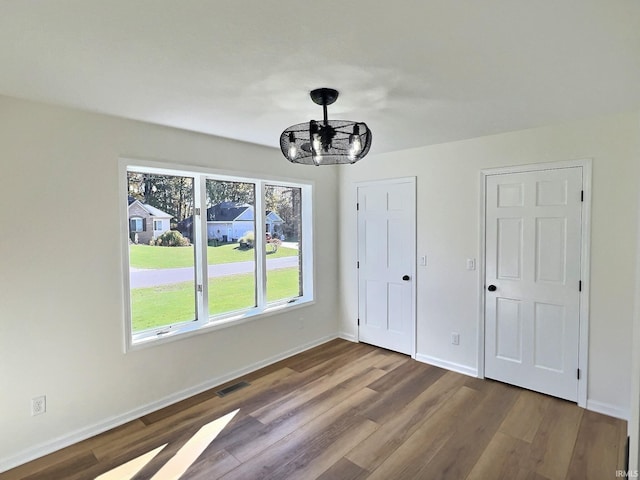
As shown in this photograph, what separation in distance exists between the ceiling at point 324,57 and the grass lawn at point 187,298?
1523 millimetres

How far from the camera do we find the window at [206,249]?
296 centimetres

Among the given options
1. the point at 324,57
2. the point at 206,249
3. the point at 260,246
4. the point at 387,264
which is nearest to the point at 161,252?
the point at 206,249

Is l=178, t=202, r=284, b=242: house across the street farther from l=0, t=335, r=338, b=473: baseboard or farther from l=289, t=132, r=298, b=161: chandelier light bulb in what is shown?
l=289, t=132, r=298, b=161: chandelier light bulb

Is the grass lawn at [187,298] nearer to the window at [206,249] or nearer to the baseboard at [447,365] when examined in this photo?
the window at [206,249]

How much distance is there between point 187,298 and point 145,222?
82 centimetres

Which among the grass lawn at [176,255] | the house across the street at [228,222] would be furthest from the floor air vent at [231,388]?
the house across the street at [228,222]

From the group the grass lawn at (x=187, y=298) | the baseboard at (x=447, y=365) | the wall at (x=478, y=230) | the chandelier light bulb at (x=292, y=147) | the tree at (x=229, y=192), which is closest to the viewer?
the chandelier light bulb at (x=292, y=147)

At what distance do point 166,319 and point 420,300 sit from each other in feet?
8.81

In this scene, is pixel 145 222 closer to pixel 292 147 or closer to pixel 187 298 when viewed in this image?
pixel 187 298

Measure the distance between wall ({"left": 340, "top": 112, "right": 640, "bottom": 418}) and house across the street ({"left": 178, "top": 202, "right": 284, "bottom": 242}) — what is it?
136cm

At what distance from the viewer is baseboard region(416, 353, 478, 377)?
3.49 m

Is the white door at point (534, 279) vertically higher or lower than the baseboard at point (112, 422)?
higher

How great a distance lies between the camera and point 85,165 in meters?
2.52

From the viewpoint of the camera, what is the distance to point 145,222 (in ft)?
9.77
